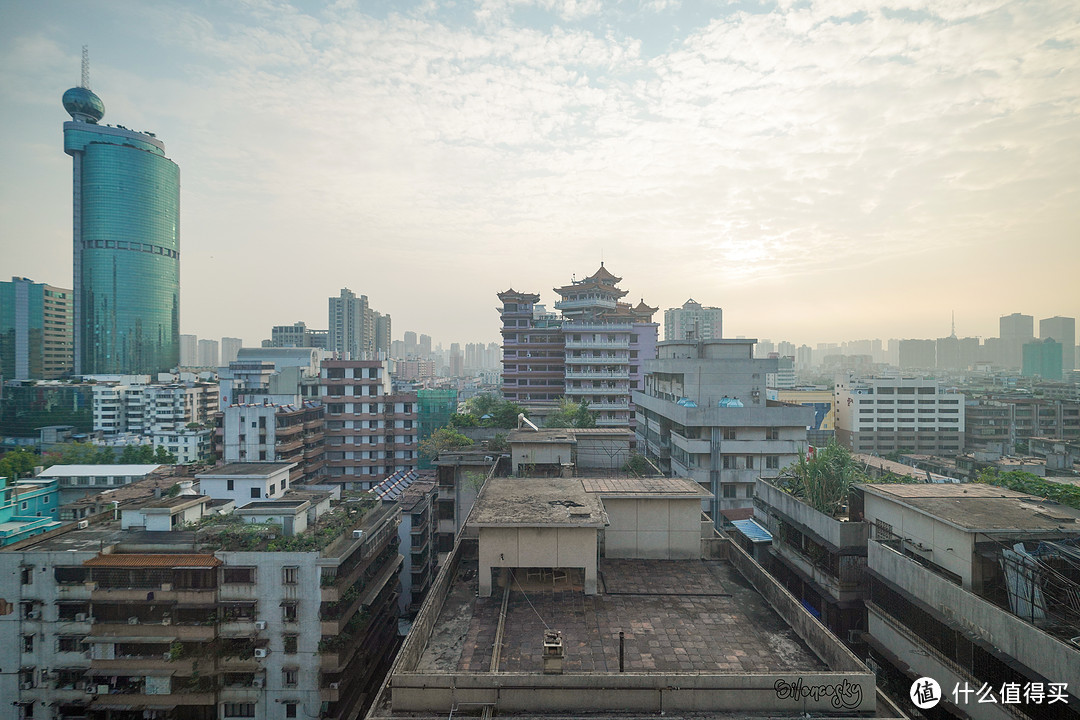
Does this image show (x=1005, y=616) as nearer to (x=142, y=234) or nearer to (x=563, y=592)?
(x=563, y=592)

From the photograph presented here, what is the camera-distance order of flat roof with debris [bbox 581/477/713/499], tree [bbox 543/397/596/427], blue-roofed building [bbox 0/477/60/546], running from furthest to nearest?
tree [bbox 543/397/596/427], blue-roofed building [bbox 0/477/60/546], flat roof with debris [bbox 581/477/713/499]

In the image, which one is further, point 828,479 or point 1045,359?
point 1045,359

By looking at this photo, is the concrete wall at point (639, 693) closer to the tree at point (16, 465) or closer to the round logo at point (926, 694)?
the round logo at point (926, 694)

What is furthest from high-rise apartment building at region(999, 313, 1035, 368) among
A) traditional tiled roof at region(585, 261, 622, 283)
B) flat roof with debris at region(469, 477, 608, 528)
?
flat roof with debris at region(469, 477, 608, 528)

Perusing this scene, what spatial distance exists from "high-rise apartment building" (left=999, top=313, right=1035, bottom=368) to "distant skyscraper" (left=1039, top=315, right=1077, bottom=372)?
6543 mm

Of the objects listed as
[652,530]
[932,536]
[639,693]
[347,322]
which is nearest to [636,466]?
[652,530]

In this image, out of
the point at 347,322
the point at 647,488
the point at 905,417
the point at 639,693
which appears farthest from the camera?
the point at 347,322

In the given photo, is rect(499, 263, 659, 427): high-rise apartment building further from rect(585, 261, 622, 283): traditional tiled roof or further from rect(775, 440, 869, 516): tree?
rect(775, 440, 869, 516): tree

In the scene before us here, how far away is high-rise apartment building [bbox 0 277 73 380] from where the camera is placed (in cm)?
10812

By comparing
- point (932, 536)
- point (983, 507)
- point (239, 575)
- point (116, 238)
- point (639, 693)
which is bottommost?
point (239, 575)

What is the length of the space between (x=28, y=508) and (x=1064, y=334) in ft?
727

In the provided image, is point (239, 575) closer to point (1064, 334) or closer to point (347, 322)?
point (347, 322)

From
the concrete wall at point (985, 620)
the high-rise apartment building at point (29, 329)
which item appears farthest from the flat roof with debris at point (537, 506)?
the high-rise apartment building at point (29, 329)

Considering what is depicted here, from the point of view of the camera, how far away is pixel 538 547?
13922mm
